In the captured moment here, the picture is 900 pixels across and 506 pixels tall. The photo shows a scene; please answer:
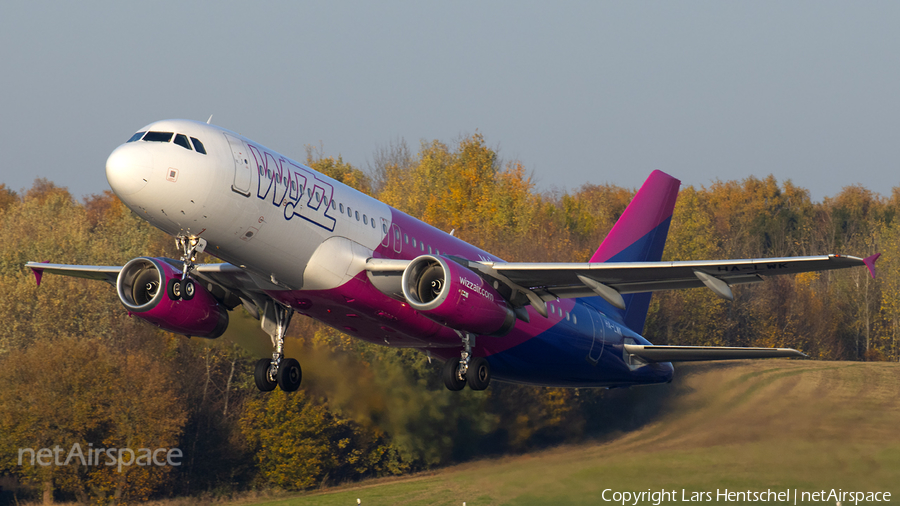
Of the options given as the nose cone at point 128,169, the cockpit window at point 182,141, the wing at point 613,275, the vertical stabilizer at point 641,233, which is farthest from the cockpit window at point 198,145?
the vertical stabilizer at point 641,233

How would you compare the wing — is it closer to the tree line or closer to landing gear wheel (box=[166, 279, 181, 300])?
landing gear wheel (box=[166, 279, 181, 300])

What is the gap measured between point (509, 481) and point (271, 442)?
20831 millimetres

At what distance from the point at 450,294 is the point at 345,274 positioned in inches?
100

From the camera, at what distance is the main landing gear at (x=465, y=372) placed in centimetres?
2405

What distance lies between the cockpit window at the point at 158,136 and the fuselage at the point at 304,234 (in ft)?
0.07

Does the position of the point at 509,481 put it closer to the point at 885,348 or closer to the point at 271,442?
the point at 271,442

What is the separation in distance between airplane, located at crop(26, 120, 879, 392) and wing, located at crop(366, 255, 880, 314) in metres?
0.05

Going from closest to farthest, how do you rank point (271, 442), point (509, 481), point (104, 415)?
point (509, 481) → point (104, 415) → point (271, 442)

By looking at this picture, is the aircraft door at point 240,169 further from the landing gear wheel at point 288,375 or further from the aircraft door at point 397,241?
the landing gear wheel at point 288,375

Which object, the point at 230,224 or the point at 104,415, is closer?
the point at 230,224

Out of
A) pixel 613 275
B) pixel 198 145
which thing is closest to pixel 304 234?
pixel 198 145

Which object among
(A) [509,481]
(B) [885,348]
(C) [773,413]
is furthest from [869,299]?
(A) [509,481]

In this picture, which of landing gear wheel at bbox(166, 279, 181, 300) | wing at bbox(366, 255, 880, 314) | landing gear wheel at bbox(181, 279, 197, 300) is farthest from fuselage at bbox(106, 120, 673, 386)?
landing gear wheel at bbox(166, 279, 181, 300)

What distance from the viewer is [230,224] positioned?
19.7 m
